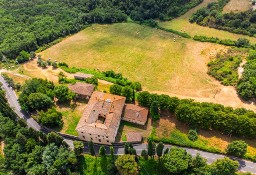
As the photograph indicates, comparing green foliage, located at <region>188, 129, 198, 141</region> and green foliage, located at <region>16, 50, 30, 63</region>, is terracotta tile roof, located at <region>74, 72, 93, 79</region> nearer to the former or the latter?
green foliage, located at <region>16, 50, 30, 63</region>

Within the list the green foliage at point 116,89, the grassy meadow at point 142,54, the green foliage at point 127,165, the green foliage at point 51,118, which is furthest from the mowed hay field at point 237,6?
the green foliage at point 51,118

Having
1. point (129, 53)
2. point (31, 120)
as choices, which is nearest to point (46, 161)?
point (31, 120)

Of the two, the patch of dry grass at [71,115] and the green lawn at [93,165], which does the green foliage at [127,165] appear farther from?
the patch of dry grass at [71,115]

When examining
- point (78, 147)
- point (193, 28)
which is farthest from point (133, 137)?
point (193, 28)

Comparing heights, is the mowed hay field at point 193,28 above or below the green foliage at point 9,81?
above

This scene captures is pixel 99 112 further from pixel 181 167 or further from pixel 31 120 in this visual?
pixel 181 167
